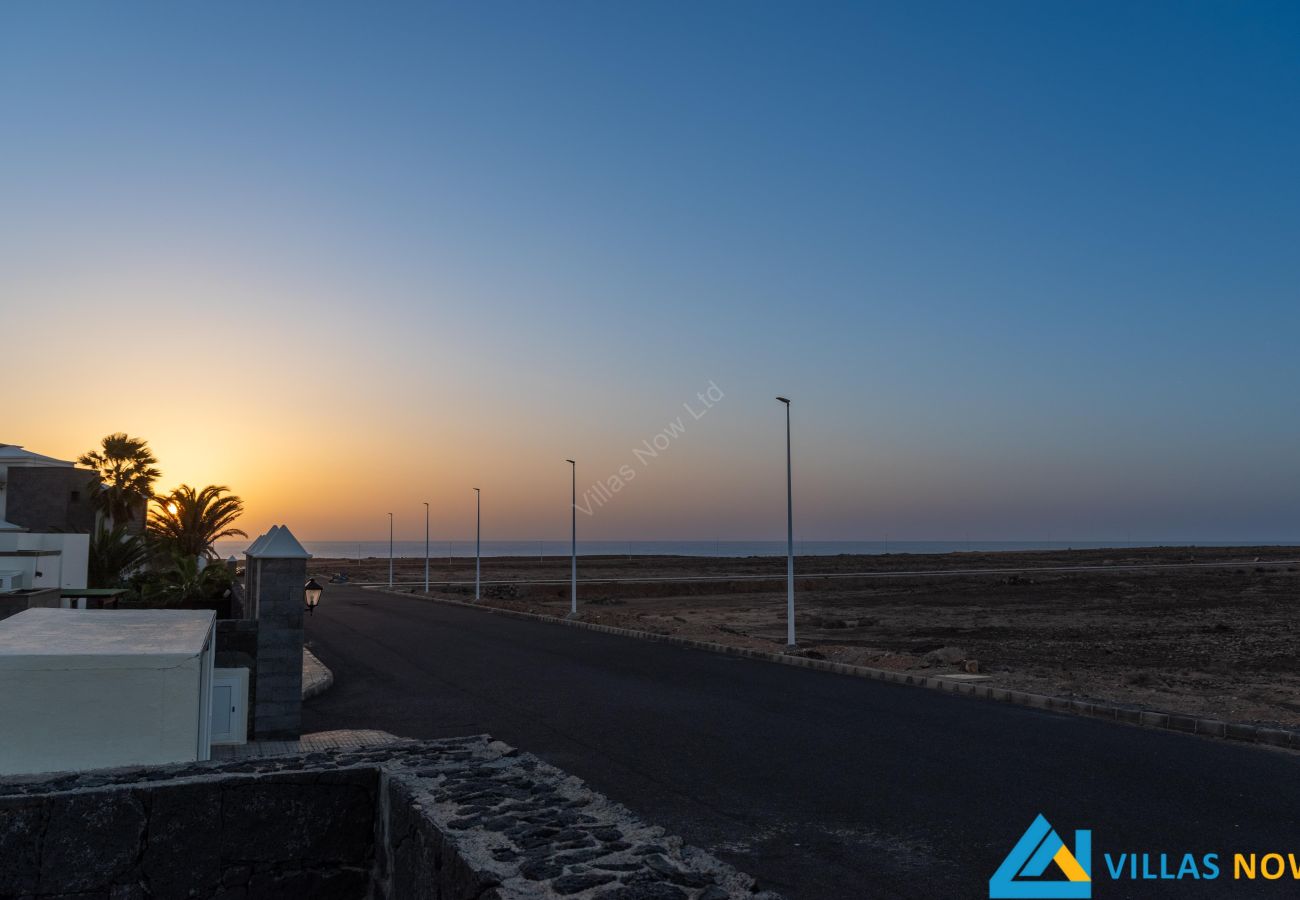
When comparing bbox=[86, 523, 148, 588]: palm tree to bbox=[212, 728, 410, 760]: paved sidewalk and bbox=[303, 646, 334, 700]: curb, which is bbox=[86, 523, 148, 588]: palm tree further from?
bbox=[212, 728, 410, 760]: paved sidewalk

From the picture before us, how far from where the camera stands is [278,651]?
13.6 metres

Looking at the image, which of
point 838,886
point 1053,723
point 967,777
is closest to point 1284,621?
point 1053,723

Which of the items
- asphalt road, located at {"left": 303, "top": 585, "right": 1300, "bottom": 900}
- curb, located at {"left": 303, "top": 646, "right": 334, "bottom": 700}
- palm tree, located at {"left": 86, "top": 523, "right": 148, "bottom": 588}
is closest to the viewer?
asphalt road, located at {"left": 303, "top": 585, "right": 1300, "bottom": 900}

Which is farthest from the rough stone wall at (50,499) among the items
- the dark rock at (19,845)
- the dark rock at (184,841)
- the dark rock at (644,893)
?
the dark rock at (644,893)

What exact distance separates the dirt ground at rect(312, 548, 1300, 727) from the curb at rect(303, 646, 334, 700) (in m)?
11.6

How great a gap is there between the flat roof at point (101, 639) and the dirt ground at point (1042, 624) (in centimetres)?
1432

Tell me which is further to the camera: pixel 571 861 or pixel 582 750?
pixel 582 750

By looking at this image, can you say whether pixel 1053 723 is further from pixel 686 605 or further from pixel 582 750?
pixel 686 605

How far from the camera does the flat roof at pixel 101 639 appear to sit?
29.2ft

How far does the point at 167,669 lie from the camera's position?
9.27 meters

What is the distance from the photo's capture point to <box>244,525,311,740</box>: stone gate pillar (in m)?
13.5

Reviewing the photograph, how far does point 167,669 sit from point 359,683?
11611 millimetres

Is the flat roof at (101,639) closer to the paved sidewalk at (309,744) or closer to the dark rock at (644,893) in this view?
the paved sidewalk at (309,744)

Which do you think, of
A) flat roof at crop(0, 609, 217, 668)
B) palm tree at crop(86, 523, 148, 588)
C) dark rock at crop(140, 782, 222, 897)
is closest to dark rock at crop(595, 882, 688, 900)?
dark rock at crop(140, 782, 222, 897)
